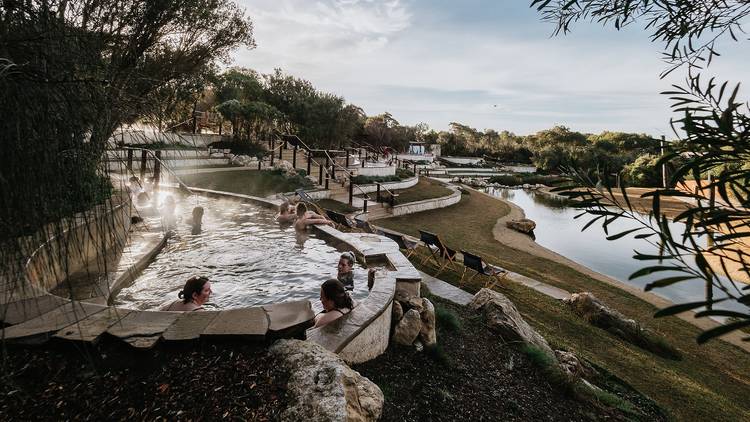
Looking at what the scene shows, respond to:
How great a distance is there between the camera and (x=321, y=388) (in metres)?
2.48

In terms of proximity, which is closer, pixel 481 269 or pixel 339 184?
pixel 481 269

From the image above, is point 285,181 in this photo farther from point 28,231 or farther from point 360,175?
point 28,231

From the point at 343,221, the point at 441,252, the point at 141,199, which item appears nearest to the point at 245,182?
the point at 141,199

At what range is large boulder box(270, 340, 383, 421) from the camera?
7.64 feet

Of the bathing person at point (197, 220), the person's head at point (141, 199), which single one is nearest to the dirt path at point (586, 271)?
the bathing person at point (197, 220)

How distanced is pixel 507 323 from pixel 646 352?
11.5ft

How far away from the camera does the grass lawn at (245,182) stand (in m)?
15.6

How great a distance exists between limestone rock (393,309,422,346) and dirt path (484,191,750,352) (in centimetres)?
474

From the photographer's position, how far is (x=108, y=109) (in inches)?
66.6

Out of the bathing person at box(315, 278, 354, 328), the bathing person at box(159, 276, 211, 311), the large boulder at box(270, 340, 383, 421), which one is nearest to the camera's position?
the large boulder at box(270, 340, 383, 421)

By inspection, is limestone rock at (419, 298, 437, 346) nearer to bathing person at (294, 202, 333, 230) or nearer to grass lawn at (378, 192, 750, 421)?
grass lawn at (378, 192, 750, 421)

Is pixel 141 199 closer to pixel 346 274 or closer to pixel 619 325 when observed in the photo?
pixel 346 274

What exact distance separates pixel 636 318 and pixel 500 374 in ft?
20.2

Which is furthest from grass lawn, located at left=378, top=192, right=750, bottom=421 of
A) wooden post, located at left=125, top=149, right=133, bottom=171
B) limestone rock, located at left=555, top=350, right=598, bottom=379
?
wooden post, located at left=125, top=149, right=133, bottom=171
